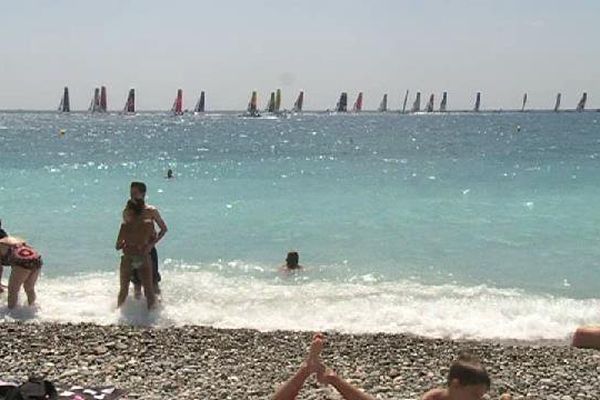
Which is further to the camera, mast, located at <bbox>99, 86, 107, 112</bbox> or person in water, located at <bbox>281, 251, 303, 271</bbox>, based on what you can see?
mast, located at <bbox>99, 86, 107, 112</bbox>

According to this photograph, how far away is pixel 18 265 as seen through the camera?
9586 mm

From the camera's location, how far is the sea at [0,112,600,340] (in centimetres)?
995

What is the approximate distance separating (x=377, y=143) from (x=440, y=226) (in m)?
44.9

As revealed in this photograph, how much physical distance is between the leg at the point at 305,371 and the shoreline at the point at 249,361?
0.68m

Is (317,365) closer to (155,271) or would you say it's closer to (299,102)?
(155,271)

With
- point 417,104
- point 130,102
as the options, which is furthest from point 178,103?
point 417,104

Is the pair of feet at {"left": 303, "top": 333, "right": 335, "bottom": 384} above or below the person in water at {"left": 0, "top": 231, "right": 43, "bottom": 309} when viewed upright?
above

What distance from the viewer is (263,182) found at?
30312 millimetres

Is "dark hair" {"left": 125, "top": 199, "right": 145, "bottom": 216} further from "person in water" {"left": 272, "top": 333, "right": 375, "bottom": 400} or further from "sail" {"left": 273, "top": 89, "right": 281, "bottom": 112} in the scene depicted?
"sail" {"left": 273, "top": 89, "right": 281, "bottom": 112}

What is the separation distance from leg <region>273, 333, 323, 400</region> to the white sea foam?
13.0 ft

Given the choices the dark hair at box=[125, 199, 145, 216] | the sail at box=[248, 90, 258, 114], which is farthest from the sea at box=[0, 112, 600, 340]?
the sail at box=[248, 90, 258, 114]

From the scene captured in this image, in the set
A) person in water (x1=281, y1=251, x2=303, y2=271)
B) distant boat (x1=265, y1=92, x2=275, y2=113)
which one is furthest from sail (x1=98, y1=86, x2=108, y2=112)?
person in water (x1=281, y1=251, x2=303, y2=271)

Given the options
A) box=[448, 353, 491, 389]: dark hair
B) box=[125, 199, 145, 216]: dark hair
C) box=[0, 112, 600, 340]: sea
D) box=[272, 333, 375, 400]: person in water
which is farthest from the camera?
box=[0, 112, 600, 340]: sea

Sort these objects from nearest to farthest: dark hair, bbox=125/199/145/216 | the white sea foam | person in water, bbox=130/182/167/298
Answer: person in water, bbox=130/182/167/298 → dark hair, bbox=125/199/145/216 → the white sea foam
